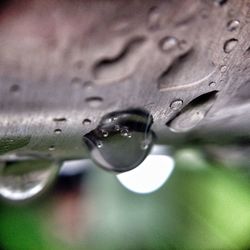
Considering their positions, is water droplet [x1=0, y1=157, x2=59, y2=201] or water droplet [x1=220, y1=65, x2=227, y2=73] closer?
water droplet [x1=220, y1=65, x2=227, y2=73]

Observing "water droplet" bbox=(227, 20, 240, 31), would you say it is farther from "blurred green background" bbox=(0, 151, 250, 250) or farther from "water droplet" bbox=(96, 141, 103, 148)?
"blurred green background" bbox=(0, 151, 250, 250)

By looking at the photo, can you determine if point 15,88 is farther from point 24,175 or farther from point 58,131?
point 24,175

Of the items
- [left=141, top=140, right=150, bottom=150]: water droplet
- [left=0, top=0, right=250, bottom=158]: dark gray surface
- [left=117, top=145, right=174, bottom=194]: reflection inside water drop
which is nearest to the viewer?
[left=0, top=0, right=250, bottom=158]: dark gray surface

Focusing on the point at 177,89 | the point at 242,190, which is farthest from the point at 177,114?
the point at 242,190

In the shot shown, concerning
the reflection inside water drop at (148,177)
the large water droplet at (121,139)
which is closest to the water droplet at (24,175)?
the large water droplet at (121,139)

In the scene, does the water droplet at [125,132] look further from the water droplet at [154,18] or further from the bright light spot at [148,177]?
the bright light spot at [148,177]

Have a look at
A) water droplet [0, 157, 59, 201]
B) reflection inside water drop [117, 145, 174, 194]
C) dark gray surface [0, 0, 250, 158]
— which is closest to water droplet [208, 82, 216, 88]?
dark gray surface [0, 0, 250, 158]

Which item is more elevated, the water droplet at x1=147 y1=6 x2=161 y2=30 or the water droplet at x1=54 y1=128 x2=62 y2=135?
the water droplet at x1=147 y1=6 x2=161 y2=30
